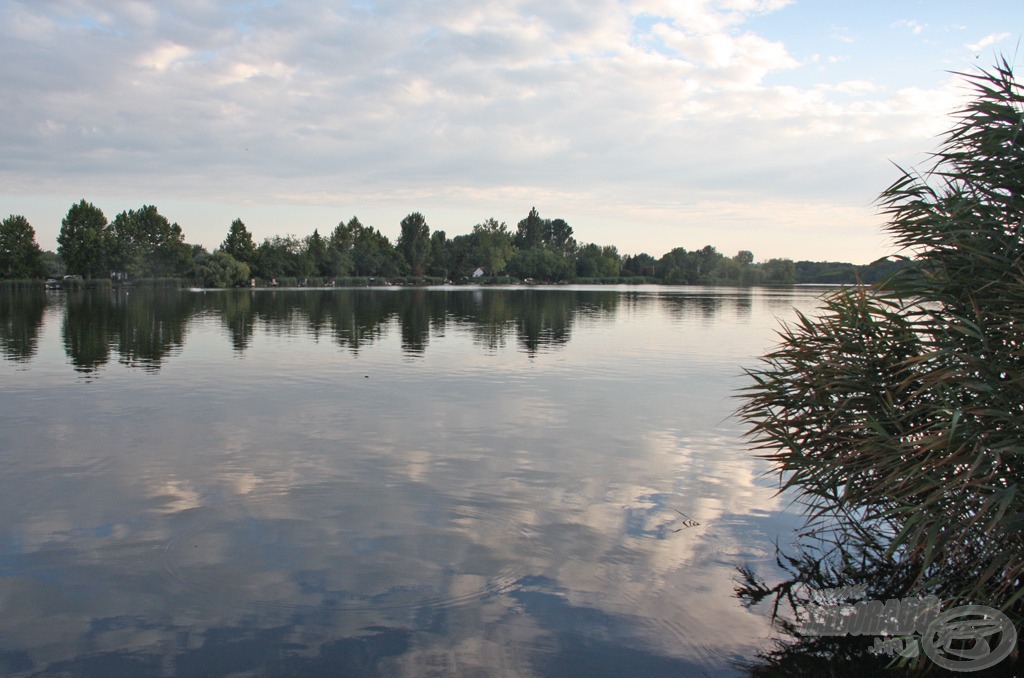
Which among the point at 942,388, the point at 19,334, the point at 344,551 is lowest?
the point at 344,551

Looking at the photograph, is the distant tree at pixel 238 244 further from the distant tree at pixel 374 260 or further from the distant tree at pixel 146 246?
the distant tree at pixel 374 260

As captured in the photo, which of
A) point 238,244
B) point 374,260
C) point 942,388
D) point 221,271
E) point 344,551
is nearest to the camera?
point 942,388

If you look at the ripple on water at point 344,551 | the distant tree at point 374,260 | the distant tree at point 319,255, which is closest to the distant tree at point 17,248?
the distant tree at point 319,255

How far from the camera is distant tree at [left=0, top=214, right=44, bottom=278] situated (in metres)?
150

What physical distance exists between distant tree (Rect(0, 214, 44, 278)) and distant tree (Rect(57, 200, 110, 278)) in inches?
218

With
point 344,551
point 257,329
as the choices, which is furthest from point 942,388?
point 257,329

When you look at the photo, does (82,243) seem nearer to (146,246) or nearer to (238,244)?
(146,246)

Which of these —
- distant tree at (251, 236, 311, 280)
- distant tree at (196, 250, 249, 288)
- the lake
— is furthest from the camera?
distant tree at (251, 236, 311, 280)

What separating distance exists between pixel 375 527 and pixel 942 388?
25.7ft

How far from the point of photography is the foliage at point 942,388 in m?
7.08

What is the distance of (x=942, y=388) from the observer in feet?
25.2

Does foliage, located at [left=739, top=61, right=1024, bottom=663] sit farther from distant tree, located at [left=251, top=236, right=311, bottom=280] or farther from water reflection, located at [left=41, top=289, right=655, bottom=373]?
distant tree, located at [left=251, top=236, right=311, bottom=280]

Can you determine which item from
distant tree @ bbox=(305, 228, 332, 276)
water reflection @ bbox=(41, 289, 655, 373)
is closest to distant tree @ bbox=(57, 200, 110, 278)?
distant tree @ bbox=(305, 228, 332, 276)

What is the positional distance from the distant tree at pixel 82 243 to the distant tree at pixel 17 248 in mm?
5536
